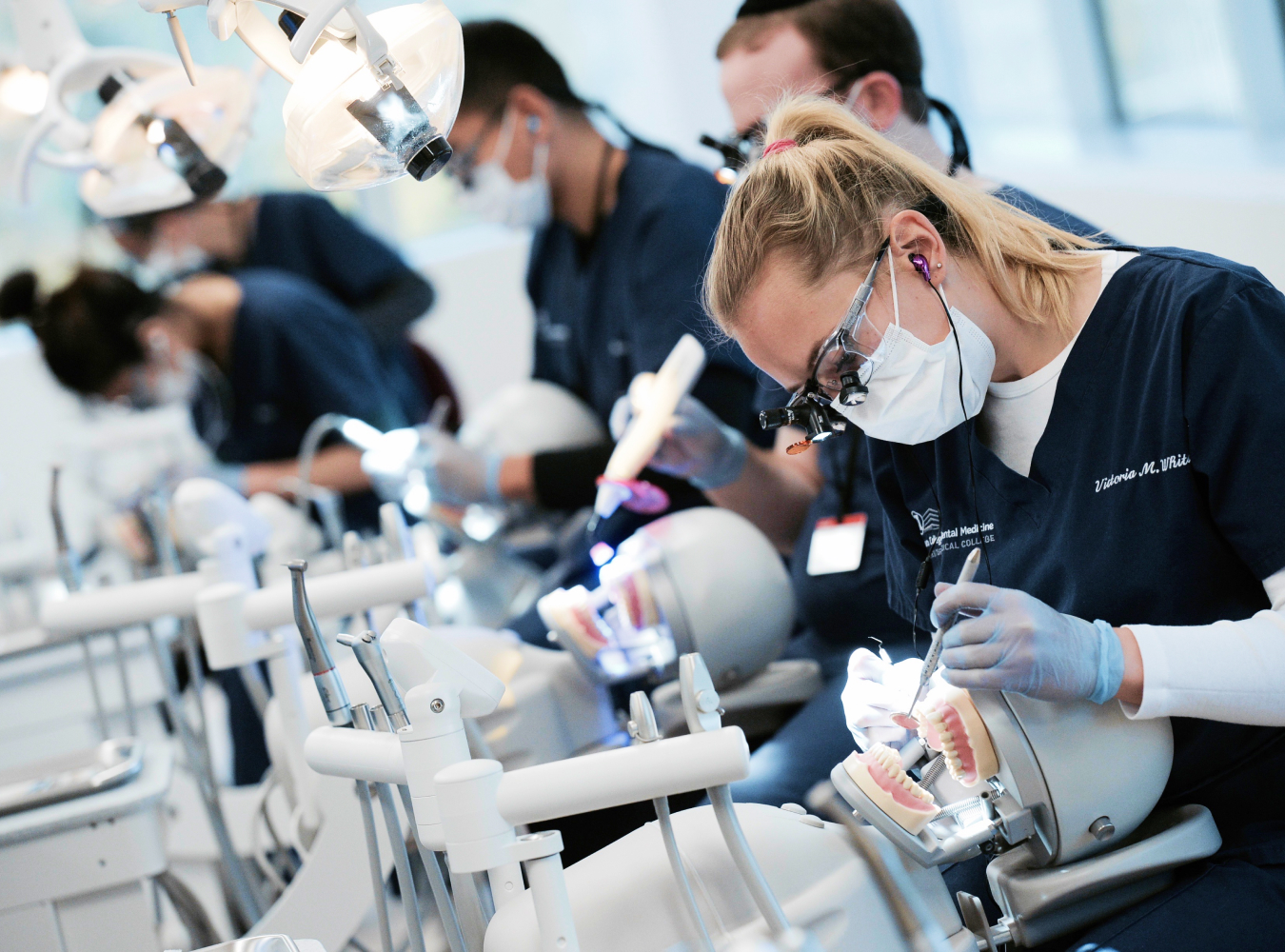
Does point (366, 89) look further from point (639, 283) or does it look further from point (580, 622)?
point (639, 283)

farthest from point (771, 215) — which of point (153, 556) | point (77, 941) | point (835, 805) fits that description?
point (153, 556)

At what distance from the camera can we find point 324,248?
3502 millimetres

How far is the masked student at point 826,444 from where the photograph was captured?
1669 millimetres

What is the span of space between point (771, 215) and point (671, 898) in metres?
0.66

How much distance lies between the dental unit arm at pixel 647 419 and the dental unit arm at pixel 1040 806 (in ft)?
2.58

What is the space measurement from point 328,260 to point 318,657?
9.05 ft

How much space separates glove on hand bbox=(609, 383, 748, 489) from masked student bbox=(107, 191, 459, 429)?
5.24 ft

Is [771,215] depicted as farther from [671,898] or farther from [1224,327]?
[671,898]

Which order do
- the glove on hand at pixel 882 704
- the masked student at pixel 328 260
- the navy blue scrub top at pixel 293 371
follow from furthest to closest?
1. the masked student at pixel 328 260
2. the navy blue scrub top at pixel 293 371
3. the glove on hand at pixel 882 704

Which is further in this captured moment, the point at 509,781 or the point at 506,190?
the point at 506,190

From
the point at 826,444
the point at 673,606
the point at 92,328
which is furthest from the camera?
the point at 92,328

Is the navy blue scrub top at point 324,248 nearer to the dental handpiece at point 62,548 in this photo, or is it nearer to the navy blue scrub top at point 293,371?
the navy blue scrub top at point 293,371

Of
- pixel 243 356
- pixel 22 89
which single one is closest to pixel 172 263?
pixel 243 356

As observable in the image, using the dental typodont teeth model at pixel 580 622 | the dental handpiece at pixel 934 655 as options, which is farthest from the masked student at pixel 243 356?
the dental handpiece at pixel 934 655
